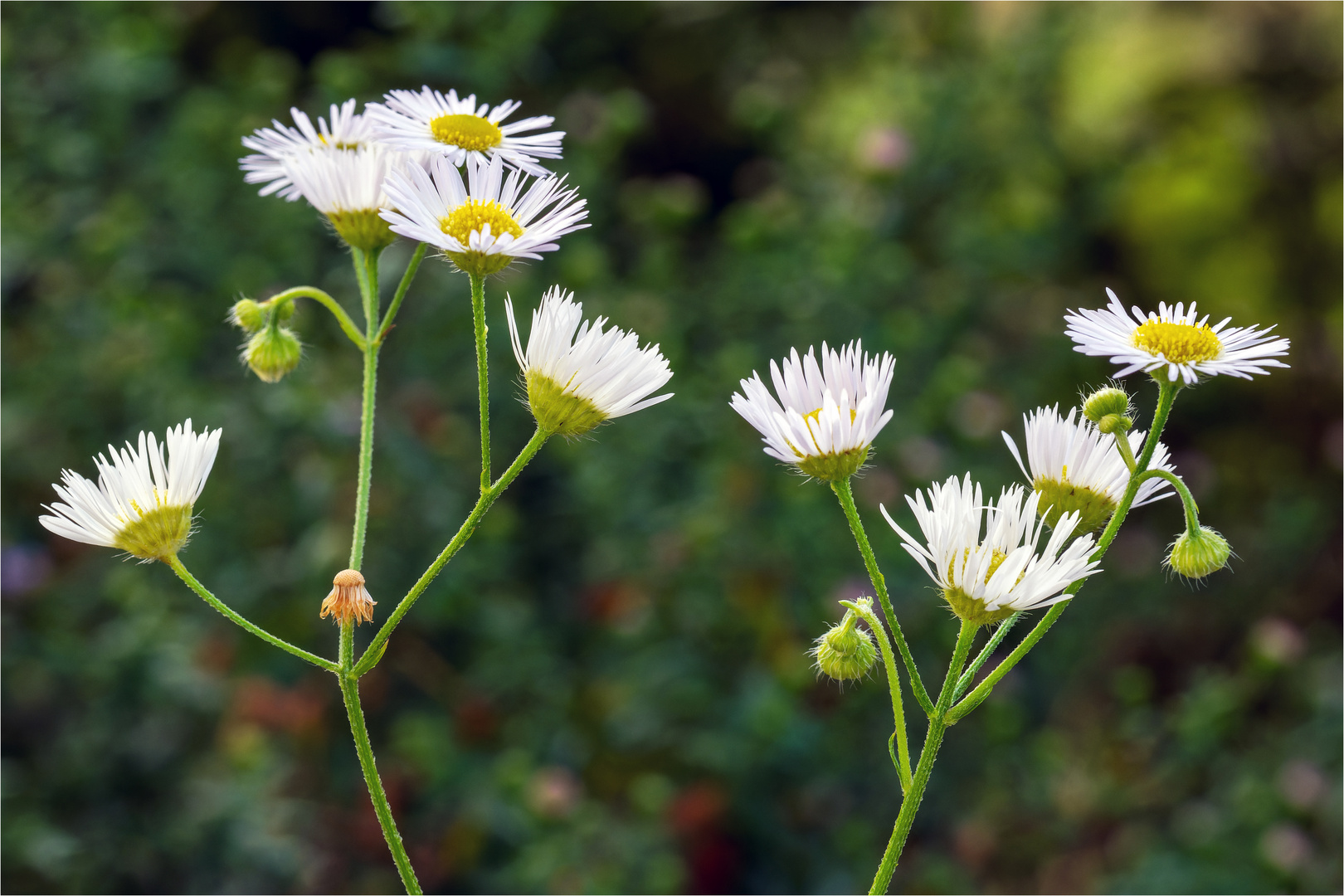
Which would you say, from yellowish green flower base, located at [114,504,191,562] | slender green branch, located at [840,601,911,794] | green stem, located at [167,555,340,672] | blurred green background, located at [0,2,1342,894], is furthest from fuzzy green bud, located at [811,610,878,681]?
blurred green background, located at [0,2,1342,894]

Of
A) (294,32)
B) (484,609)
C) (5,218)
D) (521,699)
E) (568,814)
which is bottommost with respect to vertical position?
(568,814)

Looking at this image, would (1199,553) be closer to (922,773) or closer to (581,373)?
(922,773)

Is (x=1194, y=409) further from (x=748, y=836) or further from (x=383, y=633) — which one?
(x=383, y=633)

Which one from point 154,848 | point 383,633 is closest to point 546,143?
point 383,633

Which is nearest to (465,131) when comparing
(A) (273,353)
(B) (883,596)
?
(A) (273,353)

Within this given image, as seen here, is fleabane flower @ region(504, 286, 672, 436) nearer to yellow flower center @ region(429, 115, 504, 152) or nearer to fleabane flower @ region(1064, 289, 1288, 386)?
yellow flower center @ region(429, 115, 504, 152)
